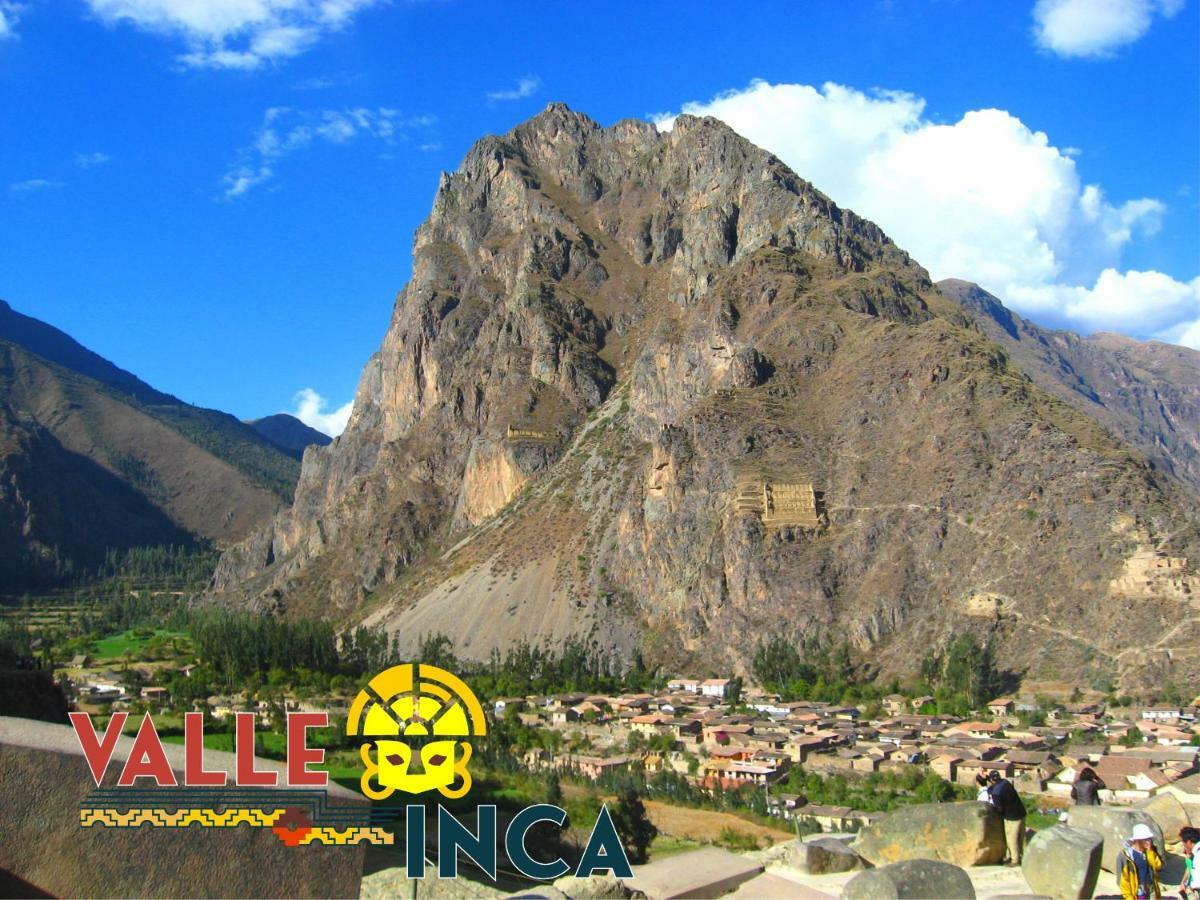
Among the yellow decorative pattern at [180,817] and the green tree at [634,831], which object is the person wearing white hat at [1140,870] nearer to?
the yellow decorative pattern at [180,817]

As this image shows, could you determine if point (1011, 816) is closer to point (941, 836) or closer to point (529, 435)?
point (941, 836)

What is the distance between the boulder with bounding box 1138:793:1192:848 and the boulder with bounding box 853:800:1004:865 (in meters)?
4.10

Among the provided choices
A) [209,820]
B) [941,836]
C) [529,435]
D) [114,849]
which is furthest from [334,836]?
[529,435]

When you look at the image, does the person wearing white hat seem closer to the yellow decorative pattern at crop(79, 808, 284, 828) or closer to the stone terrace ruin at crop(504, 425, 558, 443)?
the yellow decorative pattern at crop(79, 808, 284, 828)

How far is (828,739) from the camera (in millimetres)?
76000

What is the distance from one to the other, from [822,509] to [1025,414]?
942 inches

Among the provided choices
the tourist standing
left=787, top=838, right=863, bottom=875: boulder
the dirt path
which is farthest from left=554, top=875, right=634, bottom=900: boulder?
the dirt path

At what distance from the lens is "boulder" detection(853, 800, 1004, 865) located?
67.6ft

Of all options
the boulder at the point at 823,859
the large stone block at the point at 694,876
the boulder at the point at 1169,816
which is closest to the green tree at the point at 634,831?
the large stone block at the point at 694,876

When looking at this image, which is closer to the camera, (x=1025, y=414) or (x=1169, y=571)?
(x=1169, y=571)

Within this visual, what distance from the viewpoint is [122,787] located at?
1452 cm

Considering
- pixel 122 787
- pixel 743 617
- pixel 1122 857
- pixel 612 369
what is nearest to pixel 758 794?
pixel 1122 857

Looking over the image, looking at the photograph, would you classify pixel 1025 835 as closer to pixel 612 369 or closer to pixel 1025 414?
pixel 1025 414

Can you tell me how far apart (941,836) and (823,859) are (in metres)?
2.29
